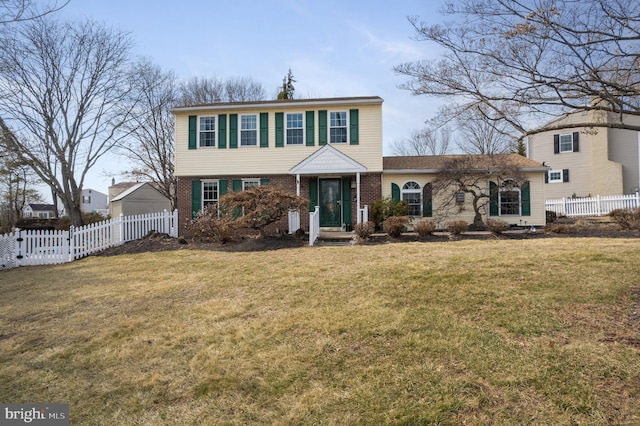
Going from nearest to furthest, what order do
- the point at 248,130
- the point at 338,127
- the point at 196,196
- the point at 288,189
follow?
1. the point at 338,127
2. the point at 288,189
3. the point at 248,130
4. the point at 196,196

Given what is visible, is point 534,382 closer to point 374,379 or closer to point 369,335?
point 374,379

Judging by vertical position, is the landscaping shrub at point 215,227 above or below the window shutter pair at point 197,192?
below

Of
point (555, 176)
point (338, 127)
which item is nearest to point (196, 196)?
point (338, 127)

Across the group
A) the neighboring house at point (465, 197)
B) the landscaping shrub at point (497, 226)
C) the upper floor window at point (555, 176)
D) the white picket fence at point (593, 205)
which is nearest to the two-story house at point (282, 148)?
the neighboring house at point (465, 197)

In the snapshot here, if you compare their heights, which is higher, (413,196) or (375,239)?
(413,196)

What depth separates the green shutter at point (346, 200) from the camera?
1520 cm

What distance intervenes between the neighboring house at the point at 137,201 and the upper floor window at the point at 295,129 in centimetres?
1442

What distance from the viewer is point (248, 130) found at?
1562 centimetres

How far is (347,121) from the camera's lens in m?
15.1

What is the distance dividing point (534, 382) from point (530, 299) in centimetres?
190

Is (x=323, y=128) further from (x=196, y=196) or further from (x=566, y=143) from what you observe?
(x=566, y=143)

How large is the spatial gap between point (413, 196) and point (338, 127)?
4.16 m

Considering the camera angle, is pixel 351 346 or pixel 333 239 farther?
pixel 333 239

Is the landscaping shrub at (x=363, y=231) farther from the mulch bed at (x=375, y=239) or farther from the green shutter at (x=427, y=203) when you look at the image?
the green shutter at (x=427, y=203)
